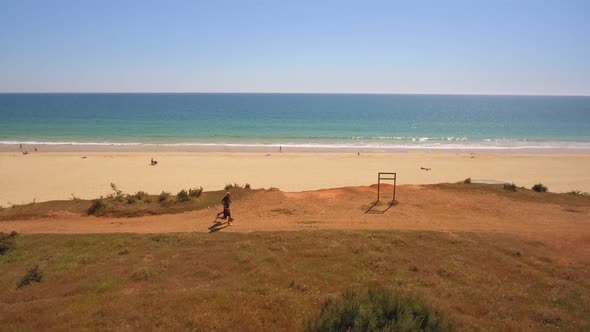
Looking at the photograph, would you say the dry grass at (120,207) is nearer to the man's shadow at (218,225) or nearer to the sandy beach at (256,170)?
the man's shadow at (218,225)

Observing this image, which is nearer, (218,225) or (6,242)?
(6,242)

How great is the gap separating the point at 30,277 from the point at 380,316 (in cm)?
843

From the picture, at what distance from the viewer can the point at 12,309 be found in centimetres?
804

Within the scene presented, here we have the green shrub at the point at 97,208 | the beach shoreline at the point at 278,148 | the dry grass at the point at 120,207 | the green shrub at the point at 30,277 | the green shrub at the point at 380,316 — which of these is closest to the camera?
the green shrub at the point at 380,316

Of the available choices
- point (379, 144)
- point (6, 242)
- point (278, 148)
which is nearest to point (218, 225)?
point (6, 242)

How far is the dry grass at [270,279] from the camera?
7492 millimetres

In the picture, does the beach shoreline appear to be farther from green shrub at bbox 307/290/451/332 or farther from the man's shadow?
green shrub at bbox 307/290/451/332

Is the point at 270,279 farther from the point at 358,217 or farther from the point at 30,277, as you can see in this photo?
the point at 358,217

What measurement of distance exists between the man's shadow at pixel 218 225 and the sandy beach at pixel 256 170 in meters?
10.1

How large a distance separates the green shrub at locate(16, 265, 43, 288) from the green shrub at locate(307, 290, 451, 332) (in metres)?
7.13

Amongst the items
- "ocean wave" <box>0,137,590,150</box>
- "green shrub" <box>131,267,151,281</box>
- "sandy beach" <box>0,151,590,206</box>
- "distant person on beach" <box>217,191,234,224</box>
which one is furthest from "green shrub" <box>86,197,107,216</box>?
"ocean wave" <box>0,137,590,150</box>

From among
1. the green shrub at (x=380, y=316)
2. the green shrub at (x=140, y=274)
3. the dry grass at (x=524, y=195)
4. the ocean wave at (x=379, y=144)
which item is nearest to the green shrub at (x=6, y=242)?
the green shrub at (x=140, y=274)

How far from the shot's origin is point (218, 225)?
47.6ft

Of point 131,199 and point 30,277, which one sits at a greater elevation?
point 131,199
